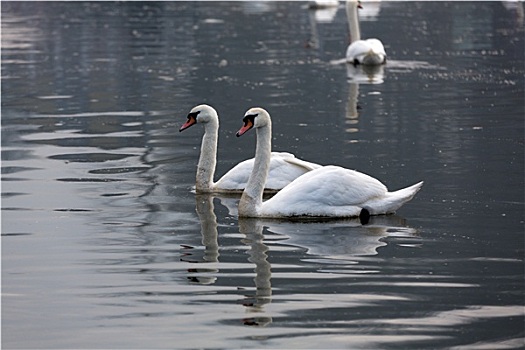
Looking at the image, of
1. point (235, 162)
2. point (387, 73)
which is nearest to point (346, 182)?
point (235, 162)

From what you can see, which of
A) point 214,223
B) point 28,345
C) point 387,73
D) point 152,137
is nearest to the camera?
point 28,345

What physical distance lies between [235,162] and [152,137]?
2.28 metres

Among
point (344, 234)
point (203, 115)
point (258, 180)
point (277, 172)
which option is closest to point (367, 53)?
point (203, 115)

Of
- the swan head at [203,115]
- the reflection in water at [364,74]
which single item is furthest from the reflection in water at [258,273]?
the reflection in water at [364,74]

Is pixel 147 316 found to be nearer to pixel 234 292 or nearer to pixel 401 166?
pixel 234 292

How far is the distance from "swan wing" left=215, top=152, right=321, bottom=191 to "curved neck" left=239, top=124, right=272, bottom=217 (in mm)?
836

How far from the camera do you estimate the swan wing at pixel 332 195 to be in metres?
11.9

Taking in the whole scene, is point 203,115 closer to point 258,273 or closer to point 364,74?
point 258,273

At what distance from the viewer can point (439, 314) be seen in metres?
8.66

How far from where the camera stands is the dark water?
8539mm

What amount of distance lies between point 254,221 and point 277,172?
1362 mm

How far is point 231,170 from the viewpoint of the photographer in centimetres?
1359

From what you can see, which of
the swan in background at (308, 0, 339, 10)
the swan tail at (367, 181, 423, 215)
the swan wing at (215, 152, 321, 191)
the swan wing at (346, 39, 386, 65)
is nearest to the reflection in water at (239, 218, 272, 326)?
the swan tail at (367, 181, 423, 215)

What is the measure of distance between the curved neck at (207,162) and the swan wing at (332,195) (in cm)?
172
